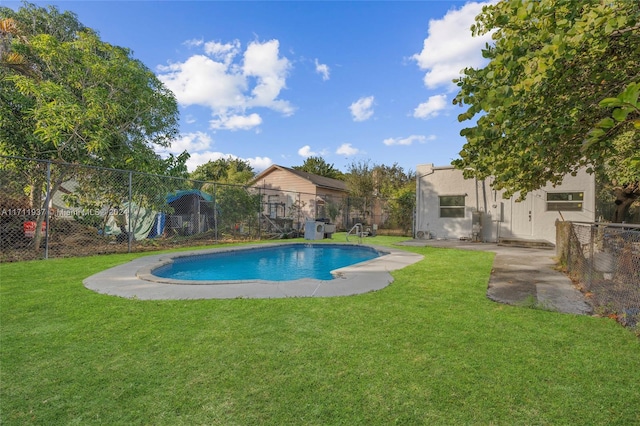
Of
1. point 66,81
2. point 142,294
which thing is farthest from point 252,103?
point 142,294

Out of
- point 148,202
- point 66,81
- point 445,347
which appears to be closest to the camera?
point 445,347

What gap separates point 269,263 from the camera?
1018cm

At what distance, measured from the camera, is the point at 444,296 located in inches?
188

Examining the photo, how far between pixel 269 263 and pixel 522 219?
38.0ft

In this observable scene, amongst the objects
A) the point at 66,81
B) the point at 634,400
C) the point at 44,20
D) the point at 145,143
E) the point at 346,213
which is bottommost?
the point at 634,400

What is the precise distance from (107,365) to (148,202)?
1033 cm

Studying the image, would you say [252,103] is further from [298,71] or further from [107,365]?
[107,365]

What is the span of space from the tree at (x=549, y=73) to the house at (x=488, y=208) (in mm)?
10918

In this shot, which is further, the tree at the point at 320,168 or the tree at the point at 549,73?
the tree at the point at 320,168

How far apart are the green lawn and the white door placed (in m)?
12.1

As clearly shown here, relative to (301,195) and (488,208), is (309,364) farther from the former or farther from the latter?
(301,195)

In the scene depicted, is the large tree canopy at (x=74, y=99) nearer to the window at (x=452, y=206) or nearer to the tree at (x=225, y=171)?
the window at (x=452, y=206)

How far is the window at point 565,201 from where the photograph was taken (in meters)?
13.6

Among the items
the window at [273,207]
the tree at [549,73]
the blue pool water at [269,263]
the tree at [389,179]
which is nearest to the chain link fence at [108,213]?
the window at [273,207]
